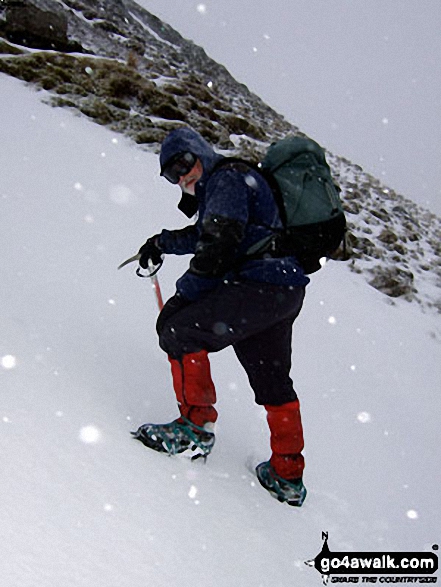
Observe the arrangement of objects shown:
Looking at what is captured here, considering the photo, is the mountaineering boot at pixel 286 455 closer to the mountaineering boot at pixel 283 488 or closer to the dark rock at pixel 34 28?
the mountaineering boot at pixel 283 488

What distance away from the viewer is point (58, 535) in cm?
153

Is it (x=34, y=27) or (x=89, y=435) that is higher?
(x=89, y=435)

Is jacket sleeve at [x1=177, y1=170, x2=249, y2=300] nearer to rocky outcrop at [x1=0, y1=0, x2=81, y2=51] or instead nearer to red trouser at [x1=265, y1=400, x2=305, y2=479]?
red trouser at [x1=265, y1=400, x2=305, y2=479]

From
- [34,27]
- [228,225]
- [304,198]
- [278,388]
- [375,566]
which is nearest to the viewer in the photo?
[228,225]

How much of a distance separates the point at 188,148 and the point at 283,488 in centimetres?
163

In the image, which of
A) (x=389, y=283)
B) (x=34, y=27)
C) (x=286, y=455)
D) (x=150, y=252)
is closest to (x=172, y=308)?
(x=150, y=252)

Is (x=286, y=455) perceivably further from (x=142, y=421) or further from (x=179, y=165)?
(x=179, y=165)

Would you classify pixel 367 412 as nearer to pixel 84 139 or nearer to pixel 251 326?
pixel 251 326

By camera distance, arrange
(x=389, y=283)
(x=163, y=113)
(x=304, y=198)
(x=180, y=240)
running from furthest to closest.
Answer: (x=163, y=113) < (x=389, y=283) < (x=180, y=240) < (x=304, y=198)

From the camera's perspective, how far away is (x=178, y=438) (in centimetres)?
235

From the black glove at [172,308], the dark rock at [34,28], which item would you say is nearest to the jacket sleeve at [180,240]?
the black glove at [172,308]

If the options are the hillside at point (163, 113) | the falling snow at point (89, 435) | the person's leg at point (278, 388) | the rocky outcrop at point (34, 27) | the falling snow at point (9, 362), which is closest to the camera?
the falling snow at point (89, 435)

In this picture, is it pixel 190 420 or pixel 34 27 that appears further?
pixel 34 27

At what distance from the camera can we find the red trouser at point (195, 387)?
7.73 ft
